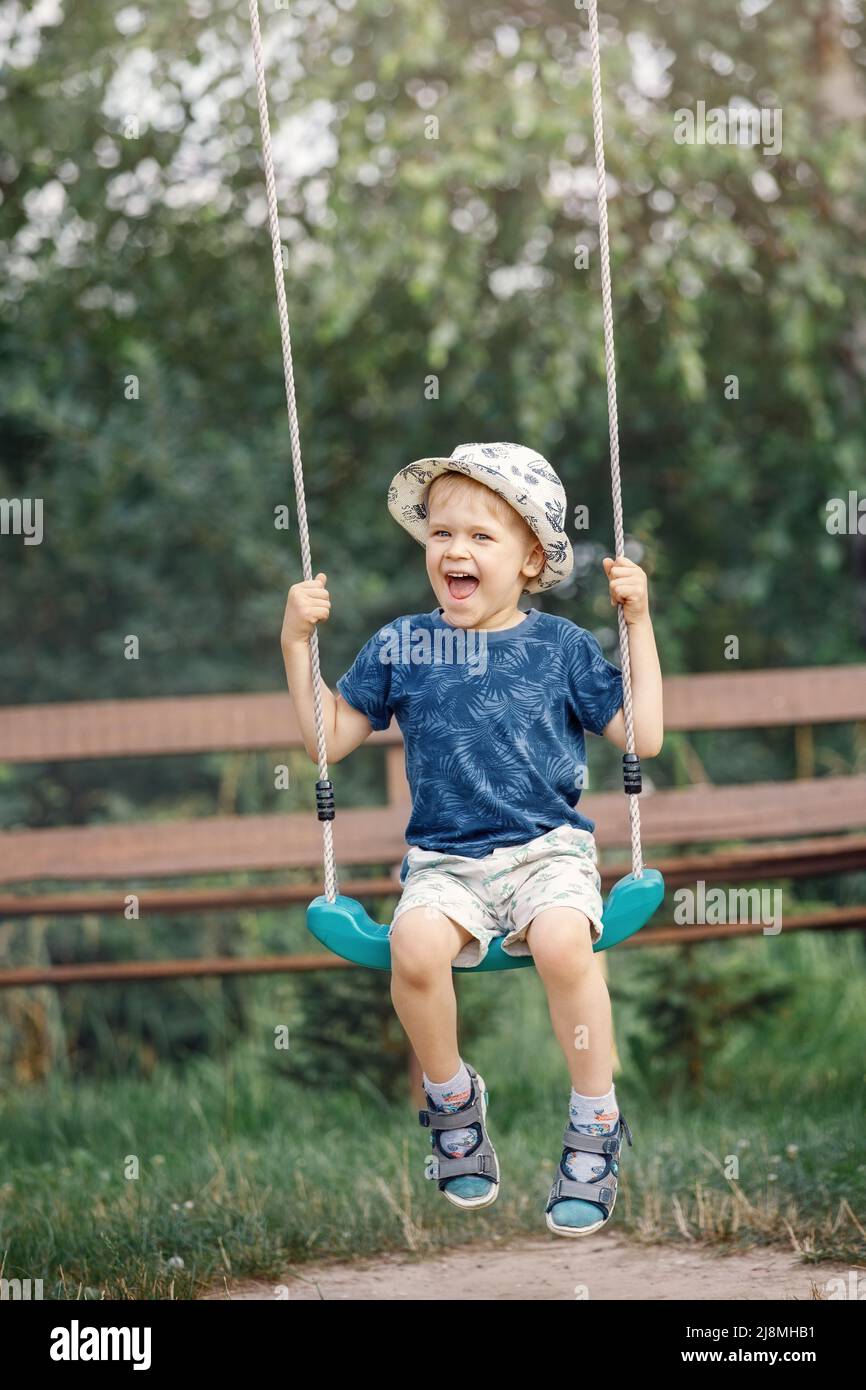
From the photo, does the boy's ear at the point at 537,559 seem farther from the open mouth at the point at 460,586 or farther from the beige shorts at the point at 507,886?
the beige shorts at the point at 507,886

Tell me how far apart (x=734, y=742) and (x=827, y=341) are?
220 cm

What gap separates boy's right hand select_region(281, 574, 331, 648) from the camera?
305 cm

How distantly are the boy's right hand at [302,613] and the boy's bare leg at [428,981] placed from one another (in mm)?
576

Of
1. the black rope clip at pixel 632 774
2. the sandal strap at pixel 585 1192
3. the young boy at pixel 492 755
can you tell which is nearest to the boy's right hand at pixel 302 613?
the young boy at pixel 492 755

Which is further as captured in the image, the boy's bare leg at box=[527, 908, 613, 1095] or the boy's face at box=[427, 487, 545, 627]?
the boy's face at box=[427, 487, 545, 627]

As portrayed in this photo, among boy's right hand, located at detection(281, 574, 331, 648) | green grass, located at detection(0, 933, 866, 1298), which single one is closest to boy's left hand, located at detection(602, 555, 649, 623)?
boy's right hand, located at detection(281, 574, 331, 648)

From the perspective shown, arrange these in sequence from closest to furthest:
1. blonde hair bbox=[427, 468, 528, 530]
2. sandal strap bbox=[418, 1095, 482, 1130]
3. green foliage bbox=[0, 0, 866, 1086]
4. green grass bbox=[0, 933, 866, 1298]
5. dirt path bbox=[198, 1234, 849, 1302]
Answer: sandal strap bbox=[418, 1095, 482, 1130]
blonde hair bbox=[427, 468, 528, 530]
dirt path bbox=[198, 1234, 849, 1302]
green grass bbox=[0, 933, 866, 1298]
green foliage bbox=[0, 0, 866, 1086]

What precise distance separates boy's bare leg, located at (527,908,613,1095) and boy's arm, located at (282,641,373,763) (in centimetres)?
54

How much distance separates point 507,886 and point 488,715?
0.32 m

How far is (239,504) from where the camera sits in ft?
24.9

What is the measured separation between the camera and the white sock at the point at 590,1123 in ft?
9.34

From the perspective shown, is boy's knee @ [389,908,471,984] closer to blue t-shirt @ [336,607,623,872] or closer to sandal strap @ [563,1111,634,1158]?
blue t-shirt @ [336,607,623,872]
